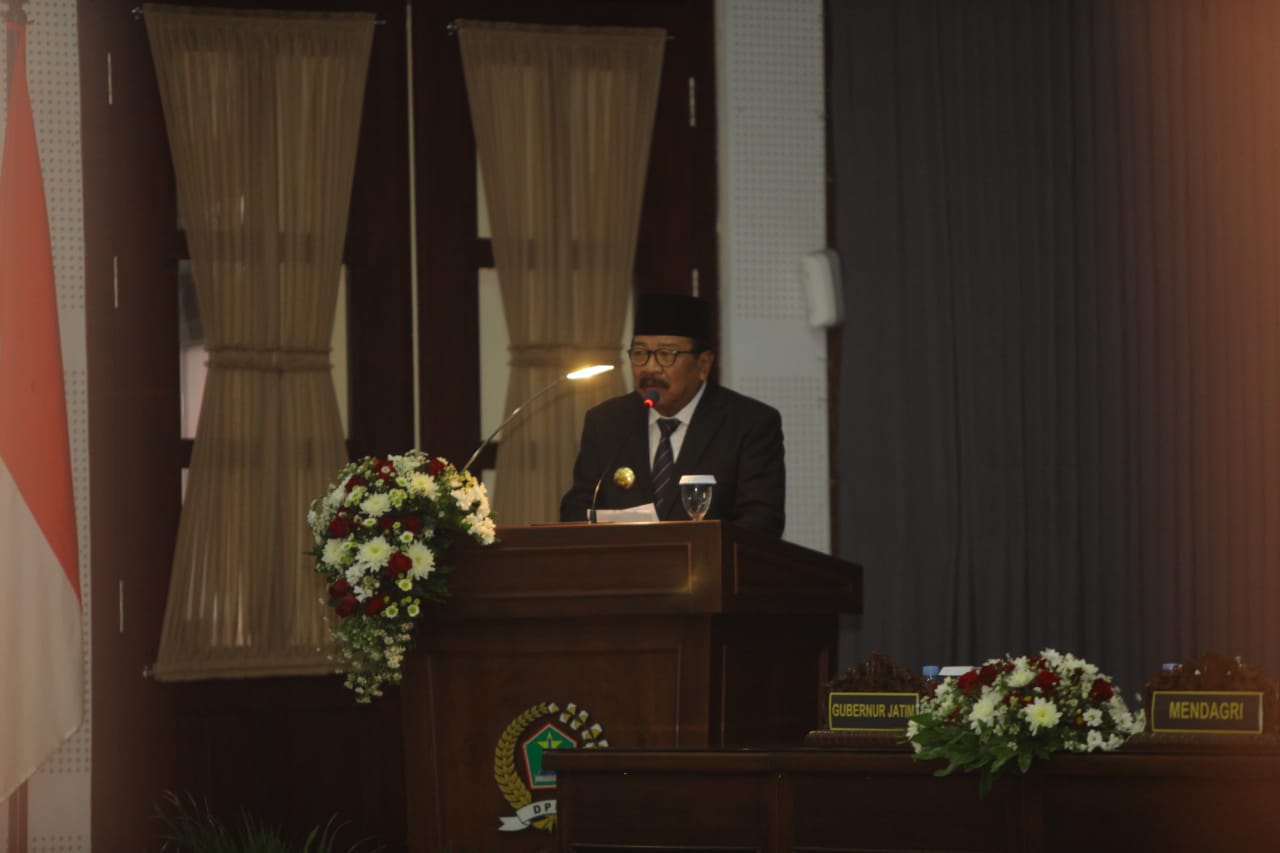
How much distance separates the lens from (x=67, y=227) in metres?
6.04

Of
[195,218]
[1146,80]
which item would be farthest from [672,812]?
[1146,80]

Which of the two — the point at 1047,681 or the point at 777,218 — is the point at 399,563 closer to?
the point at 1047,681

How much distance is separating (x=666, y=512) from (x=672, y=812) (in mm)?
1429

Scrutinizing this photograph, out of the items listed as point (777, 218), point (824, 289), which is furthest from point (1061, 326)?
point (777, 218)

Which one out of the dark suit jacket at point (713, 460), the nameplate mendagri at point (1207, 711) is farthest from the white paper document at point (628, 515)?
the nameplate mendagri at point (1207, 711)

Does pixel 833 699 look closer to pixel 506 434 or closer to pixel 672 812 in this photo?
pixel 672 812

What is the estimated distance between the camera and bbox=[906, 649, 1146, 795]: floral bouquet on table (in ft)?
10.6

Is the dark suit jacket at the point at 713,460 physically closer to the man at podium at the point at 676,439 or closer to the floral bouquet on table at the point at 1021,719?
the man at podium at the point at 676,439

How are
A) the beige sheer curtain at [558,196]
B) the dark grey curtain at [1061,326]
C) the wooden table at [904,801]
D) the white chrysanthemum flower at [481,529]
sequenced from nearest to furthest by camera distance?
1. the wooden table at [904,801]
2. the white chrysanthemum flower at [481,529]
3. the dark grey curtain at [1061,326]
4. the beige sheer curtain at [558,196]

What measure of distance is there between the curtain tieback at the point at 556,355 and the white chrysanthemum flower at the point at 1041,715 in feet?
10.8

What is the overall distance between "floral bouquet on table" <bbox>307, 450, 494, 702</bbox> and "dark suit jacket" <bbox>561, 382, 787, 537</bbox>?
620 millimetres

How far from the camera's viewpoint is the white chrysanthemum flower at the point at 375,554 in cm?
402

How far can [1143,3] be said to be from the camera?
6.29 m

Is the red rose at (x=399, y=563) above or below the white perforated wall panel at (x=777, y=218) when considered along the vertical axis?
below
